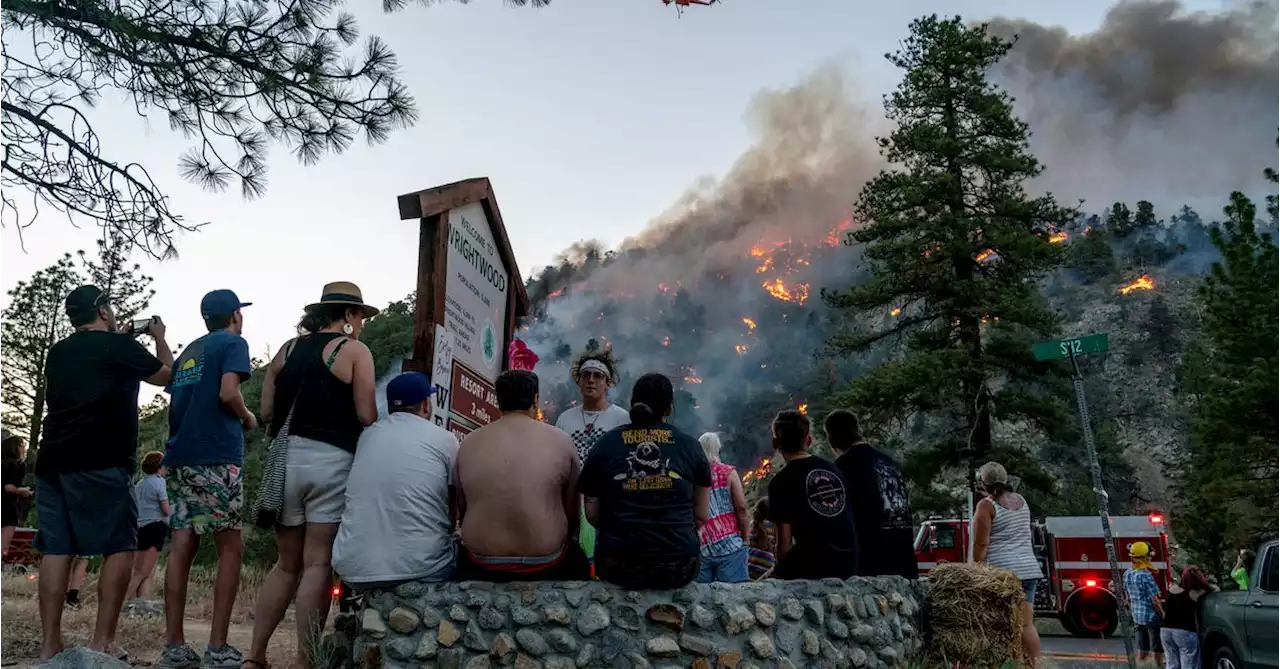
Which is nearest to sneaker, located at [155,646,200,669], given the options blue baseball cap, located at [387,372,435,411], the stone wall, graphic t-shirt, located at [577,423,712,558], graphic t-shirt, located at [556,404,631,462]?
the stone wall

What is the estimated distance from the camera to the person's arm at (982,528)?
6.27 metres

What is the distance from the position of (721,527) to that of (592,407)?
1.10 m

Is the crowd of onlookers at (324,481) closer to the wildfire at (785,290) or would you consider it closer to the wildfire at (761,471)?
the wildfire at (761,471)

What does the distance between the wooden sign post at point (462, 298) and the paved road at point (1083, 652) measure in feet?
19.4

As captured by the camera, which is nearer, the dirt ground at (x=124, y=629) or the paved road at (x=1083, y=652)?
the dirt ground at (x=124, y=629)

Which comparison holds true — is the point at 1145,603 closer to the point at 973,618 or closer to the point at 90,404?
the point at 973,618

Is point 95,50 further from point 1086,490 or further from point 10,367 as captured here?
point 10,367

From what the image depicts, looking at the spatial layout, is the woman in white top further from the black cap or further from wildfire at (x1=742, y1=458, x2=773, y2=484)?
wildfire at (x1=742, y1=458, x2=773, y2=484)

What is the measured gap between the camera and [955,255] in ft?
66.7

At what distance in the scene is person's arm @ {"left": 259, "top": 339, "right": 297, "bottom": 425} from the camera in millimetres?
4125

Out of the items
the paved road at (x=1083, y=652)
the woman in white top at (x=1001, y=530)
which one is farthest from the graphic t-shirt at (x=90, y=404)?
the paved road at (x=1083, y=652)

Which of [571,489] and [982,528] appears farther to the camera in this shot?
[982,528]

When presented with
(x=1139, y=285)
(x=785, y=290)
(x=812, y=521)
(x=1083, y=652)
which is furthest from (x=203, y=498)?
(x=785, y=290)

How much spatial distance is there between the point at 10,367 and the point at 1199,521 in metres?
41.3
